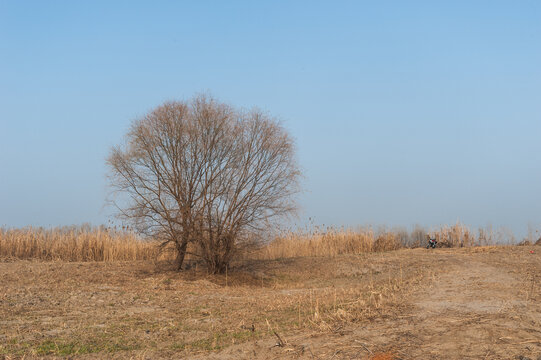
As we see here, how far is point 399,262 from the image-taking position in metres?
18.9

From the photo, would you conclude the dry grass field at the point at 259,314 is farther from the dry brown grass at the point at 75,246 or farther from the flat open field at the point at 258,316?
the dry brown grass at the point at 75,246

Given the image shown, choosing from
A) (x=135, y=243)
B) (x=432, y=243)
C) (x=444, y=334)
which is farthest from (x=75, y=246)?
(x=444, y=334)

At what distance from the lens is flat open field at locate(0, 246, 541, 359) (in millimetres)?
6414

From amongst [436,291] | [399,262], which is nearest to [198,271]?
[399,262]

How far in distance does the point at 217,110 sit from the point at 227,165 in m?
1.88

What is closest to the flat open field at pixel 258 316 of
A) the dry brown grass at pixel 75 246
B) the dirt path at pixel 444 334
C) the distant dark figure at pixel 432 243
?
the dirt path at pixel 444 334

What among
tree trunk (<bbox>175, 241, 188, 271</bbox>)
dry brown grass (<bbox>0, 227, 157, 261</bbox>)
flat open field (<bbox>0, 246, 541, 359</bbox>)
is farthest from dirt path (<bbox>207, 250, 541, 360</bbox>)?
dry brown grass (<bbox>0, 227, 157, 261</bbox>)

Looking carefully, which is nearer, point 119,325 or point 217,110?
point 119,325

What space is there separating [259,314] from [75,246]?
1375 cm

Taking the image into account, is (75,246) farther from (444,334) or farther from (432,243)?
(444,334)

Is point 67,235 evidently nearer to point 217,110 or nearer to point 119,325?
point 217,110

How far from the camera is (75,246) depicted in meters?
21.4

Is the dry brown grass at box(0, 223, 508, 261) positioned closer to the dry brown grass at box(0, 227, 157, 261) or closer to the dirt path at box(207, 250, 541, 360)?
the dry brown grass at box(0, 227, 157, 261)

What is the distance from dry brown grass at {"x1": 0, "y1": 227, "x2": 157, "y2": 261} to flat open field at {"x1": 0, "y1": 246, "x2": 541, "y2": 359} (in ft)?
13.2
